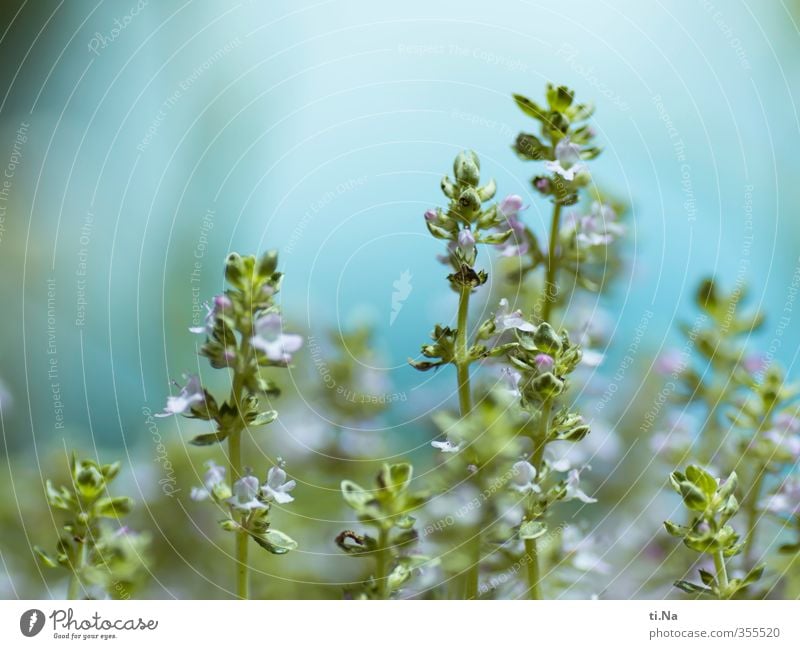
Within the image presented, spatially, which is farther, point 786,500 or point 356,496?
point 786,500

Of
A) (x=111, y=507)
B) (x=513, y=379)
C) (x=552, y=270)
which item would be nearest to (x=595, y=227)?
(x=552, y=270)

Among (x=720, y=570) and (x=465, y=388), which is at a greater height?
(x=465, y=388)

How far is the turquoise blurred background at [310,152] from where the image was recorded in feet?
2.69

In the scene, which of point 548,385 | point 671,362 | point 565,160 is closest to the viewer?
point 548,385

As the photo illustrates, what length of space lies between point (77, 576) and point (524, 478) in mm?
348

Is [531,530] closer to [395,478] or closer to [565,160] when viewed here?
[395,478]

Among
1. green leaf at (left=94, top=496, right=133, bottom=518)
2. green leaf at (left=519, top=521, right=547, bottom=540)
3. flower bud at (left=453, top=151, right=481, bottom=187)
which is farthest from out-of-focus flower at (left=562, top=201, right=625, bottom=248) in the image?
green leaf at (left=94, top=496, right=133, bottom=518)

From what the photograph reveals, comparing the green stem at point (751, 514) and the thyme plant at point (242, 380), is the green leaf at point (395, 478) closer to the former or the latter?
the thyme plant at point (242, 380)

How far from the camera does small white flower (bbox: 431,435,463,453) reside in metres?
0.63

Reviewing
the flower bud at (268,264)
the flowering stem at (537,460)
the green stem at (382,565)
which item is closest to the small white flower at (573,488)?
the flowering stem at (537,460)

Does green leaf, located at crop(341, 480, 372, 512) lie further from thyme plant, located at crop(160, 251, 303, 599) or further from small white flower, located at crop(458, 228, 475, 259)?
small white flower, located at crop(458, 228, 475, 259)

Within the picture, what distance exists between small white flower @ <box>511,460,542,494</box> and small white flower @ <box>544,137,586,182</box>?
223 mm

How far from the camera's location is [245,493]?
0.62 m
